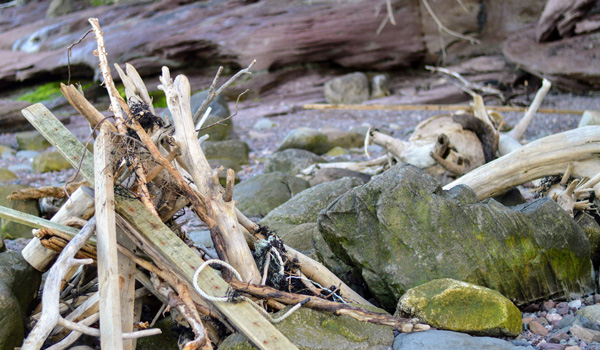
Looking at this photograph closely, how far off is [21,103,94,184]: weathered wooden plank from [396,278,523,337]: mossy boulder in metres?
1.97

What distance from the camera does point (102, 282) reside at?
2.49 metres

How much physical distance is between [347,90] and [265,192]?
864cm

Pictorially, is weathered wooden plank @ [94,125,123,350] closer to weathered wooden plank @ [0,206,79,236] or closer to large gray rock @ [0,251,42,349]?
weathered wooden plank @ [0,206,79,236]

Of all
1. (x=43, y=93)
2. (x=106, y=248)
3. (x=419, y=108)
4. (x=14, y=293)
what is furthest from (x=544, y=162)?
(x=43, y=93)

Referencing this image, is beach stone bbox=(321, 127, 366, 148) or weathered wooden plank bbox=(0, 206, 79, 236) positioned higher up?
weathered wooden plank bbox=(0, 206, 79, 236)

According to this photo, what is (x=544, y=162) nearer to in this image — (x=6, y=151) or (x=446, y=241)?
(x=446, y=241)

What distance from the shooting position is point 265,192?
244 inches

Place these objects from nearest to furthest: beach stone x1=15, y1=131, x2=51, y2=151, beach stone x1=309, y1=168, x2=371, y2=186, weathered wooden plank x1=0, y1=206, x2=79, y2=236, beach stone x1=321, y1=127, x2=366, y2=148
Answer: weathered wooden plank x1=0, y1=206, x2=79, y2=236
beach stone x1=309, y1=168, x2=371, y2=186
beach stone x1=321, y1=127, x2=366, y2=148
beach stone x1=15, y1=131, x2=51, y2=151

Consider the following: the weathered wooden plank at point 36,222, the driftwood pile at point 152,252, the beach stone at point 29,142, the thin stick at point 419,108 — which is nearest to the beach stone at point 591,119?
the thin stick at point 419,108

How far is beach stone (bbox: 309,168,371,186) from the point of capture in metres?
6.50

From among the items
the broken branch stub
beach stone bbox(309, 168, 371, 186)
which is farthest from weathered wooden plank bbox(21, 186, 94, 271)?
beach stone bbox(309, 168, 371, 186)

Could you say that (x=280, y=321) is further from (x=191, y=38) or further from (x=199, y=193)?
(x=191, y=38)

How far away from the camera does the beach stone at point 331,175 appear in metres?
6.50

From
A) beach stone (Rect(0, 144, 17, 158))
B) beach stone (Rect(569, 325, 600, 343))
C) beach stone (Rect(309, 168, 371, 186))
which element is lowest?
beach stone (Rect(0, 144, 17, 158))
